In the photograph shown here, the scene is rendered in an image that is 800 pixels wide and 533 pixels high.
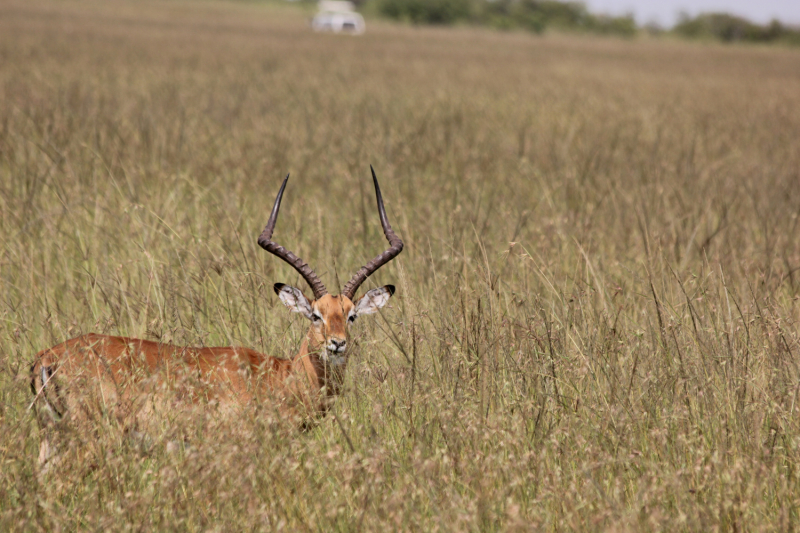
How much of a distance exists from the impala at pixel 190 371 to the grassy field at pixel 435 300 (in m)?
0.12

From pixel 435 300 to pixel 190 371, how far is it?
4.85ft

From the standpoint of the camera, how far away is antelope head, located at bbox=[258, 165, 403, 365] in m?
3.68

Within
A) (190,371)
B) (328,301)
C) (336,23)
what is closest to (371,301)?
(328,301)

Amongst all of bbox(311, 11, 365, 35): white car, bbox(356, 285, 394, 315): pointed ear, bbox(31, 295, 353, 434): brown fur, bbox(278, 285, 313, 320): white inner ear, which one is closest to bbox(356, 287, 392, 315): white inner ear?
bbox(356, 285, 394, 315): pointed ear

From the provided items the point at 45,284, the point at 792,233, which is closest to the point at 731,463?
the point at 792,233

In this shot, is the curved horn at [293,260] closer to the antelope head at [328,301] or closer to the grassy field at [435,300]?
the antelope head at [328,301]

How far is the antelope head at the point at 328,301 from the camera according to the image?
3680mm

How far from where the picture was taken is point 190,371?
3.23 meters

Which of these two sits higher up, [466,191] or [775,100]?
[775,100]

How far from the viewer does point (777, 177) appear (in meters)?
7.22

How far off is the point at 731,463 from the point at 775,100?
12.2 meters

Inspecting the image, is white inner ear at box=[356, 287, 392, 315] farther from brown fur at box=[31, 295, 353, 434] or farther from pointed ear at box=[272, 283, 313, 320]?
pointed ear at box=[272, 283, 313, 320]

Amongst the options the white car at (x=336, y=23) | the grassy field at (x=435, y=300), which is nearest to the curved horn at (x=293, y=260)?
the grassy field at (x=435, y=300)

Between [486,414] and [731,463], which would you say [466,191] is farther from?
[731,463]
